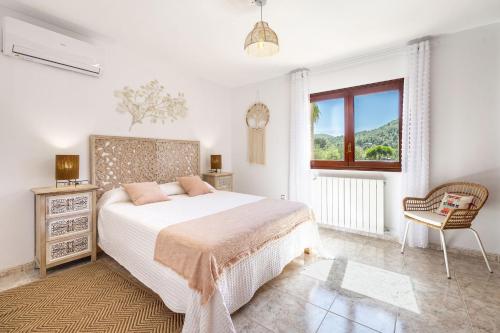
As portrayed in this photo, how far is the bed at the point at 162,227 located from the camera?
58.8 inches

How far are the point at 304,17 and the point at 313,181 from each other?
2.31 m

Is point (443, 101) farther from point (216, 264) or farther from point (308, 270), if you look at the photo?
point (216, 264)

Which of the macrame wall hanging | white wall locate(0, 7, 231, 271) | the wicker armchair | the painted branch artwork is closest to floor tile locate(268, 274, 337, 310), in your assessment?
the wicker armchair

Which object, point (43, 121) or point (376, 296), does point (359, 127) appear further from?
point (43, 121)

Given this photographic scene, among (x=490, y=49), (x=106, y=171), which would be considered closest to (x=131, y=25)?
(x=106, y=171)

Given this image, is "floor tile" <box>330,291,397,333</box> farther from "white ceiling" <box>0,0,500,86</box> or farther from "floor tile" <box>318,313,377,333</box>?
"white ceiling" <box>0,0,500,86</box>

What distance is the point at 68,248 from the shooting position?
2307mm

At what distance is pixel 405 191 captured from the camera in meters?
2.90

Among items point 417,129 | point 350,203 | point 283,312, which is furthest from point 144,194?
point 417,129

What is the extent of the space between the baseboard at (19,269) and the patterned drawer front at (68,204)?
2.32 ft

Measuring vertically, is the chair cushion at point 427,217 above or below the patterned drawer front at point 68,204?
below

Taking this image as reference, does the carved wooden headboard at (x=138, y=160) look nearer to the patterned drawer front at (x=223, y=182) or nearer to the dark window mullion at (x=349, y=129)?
the patterned drawer front at (x=223, y=182)

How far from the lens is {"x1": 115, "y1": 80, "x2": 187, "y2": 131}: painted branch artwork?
3.10 metres

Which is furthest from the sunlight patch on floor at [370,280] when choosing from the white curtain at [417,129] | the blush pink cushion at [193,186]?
the blush pink cushion at [193,186]
